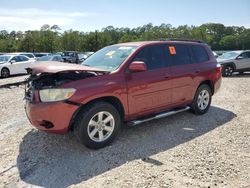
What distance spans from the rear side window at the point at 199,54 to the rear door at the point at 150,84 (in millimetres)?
1276

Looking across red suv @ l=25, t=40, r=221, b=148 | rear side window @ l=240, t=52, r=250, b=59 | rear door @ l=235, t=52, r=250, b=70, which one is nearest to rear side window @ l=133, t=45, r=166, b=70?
red suv @ l=25, t=40, r=221, b=148

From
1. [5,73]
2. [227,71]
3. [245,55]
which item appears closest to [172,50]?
[227,71]

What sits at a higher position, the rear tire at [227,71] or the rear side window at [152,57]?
the rear side window at [152,57]

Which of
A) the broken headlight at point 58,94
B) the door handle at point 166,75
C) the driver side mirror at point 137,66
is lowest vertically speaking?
the broken headlight at point 58,94

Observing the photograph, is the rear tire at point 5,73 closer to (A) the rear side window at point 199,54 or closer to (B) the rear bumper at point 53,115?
(A) the rear side window at point 199,54

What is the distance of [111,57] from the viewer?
5602 mm

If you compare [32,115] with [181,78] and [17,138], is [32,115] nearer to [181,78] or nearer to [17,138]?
[17,138]

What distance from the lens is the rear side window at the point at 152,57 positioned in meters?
5.47

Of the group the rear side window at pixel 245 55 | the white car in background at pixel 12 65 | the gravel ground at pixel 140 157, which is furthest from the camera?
the white car in background at pixel 12 65

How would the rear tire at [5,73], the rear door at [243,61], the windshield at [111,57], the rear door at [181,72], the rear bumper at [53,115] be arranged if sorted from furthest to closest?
the rear tire at [5,73] → the rear door at [243,61] → the rear door at [181,72] → the windshield at [111,57] → the rear bumper at [53,115]

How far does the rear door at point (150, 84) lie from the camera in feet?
16.9

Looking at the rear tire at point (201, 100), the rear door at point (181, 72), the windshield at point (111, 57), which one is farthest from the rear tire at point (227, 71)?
the windshield at point (111, 57)

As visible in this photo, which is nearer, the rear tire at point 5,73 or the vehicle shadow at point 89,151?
the vehicle shadow at point 89,151

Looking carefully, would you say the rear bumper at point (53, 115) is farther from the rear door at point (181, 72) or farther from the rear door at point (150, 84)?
the rear door at point (181, 72)
